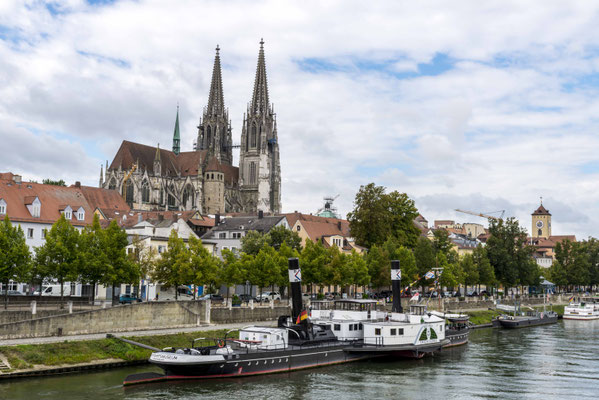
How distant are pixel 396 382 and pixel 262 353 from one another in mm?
8463

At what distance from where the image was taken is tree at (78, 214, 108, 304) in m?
52.4

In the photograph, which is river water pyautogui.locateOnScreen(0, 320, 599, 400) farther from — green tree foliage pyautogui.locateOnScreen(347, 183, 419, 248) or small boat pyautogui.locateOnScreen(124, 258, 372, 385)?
green tree foliage pyautogui.locateOnScreen(347, 183, 419, 248)

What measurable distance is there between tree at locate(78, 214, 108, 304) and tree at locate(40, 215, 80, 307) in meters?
0.54

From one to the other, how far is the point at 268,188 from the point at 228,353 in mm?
151881

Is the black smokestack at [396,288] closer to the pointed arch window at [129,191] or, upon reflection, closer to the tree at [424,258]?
the tree at [424,258]

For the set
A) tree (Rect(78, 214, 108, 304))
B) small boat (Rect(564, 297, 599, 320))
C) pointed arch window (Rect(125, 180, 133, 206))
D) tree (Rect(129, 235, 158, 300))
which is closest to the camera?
tree (Rect(78, 214, 108, 304))

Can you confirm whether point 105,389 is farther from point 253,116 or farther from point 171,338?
point 253,116

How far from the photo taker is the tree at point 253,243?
79.6 metres

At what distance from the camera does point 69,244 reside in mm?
53031

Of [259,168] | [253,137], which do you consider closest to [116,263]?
[259,168]

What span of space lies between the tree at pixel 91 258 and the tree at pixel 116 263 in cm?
42

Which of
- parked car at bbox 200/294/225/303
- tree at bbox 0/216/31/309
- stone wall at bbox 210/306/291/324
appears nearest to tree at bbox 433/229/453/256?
parked car at bbox 200/294/225/303

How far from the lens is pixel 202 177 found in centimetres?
Result: 18200

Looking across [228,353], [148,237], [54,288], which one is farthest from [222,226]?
[228,353]
